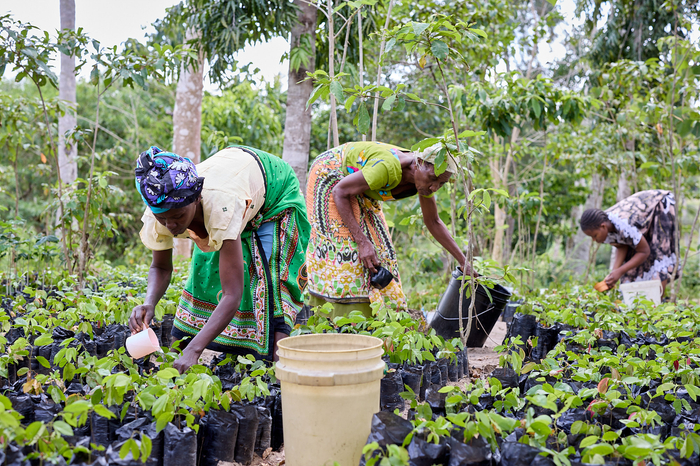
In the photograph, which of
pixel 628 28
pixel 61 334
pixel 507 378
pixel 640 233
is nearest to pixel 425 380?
pixel 507 378

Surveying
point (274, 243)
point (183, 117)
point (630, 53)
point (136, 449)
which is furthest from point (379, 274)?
point (630, 53)

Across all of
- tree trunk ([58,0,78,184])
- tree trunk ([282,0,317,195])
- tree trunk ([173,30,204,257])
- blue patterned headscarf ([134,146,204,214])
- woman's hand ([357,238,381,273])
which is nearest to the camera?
blue patterned headscarf ([134,146,204,214])

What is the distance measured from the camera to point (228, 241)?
182cm

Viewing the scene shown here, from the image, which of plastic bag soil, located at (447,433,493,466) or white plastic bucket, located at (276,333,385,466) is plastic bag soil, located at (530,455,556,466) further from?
white plastic bucket, located at (276,333,385,466)

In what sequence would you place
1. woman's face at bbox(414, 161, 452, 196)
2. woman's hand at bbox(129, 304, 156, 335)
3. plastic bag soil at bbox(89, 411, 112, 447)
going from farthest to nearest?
woman's face at bbox(414, 161, 452, 196), woman's hand at bbox(129, 304, 156, 335), plastic bag soil at bbox(89, 411, 112, 447)

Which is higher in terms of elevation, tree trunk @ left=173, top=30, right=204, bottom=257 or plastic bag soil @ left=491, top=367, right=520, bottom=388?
tree trunk @ left=173, top=30, right=204, bottom=257

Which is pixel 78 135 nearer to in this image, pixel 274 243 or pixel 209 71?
pixel 209 71

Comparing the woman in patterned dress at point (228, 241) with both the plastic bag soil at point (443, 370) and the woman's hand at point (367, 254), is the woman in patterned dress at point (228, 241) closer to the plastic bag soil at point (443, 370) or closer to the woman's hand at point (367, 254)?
the woman's hand at point (367, 254)

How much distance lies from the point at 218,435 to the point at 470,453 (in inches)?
29.1

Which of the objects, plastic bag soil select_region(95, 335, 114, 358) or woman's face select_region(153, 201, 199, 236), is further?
plastic bag soil select_region(95, 335, 114, 358)

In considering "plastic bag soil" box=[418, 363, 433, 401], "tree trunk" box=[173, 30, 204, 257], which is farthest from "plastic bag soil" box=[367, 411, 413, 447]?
"tree trunk" box=[173, 30, 204, 257]

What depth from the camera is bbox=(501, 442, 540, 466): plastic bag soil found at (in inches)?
52.4

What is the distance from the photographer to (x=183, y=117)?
5.50 metres

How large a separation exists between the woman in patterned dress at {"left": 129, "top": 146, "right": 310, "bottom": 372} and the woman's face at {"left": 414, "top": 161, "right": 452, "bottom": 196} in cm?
55
